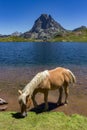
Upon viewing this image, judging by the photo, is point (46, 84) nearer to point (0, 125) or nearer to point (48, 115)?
point (48, 115)

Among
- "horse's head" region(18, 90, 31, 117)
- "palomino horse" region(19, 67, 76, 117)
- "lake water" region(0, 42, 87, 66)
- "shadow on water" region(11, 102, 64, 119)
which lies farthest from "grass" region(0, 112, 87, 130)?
"lake water" region(0, 42, 87, 66)

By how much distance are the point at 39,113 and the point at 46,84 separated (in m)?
1.82

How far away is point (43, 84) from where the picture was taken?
1494cm

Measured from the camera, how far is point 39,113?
48.4ft

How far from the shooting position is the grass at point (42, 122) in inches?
484

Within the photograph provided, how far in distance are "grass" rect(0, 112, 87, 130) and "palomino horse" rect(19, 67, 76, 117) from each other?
68 cm

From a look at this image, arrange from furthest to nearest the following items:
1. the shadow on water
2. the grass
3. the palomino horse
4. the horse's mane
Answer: the shadow on water < the horse's mane < the palomino horse < the grass

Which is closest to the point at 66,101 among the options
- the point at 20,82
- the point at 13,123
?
the point at 13,123

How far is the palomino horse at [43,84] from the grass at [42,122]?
26.6 inches

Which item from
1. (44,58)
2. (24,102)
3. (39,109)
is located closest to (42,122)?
(24,102)

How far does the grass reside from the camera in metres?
12.3

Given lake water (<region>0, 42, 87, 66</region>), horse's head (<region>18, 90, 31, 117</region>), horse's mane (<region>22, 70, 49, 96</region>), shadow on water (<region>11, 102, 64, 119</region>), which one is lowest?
lake water (<region>0, 42, 87, 66</region>)

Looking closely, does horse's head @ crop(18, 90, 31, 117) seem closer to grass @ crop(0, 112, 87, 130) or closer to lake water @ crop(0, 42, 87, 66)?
grass @ crop(0, 112, 87, 130)

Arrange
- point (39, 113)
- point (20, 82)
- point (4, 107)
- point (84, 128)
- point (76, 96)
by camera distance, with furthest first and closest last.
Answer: point (20, 82) < point (76, 96) < point (4, 107) < point (39, 113) < point (84, 128)
